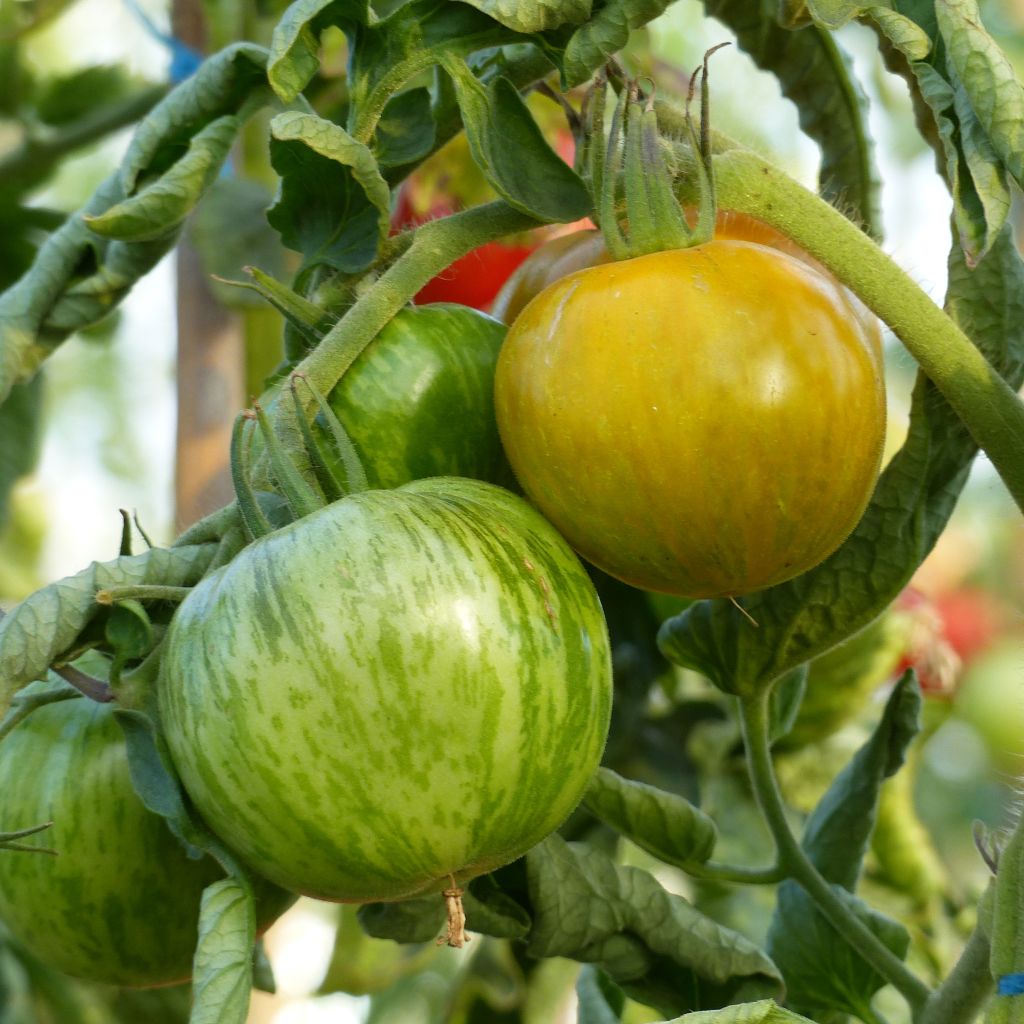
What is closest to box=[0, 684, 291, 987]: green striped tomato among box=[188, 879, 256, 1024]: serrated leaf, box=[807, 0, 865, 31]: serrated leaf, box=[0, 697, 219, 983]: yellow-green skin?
box=[0, 697, 219, 983]: yellow-green skin

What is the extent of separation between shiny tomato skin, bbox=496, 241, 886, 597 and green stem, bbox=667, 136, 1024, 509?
2cm

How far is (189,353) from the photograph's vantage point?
1.22 m

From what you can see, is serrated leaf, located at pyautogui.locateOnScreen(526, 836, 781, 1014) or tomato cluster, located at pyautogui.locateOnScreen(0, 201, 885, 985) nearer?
tomato cluster, located at pyautogui.locateOnScreen(0, 201, 885, 985)

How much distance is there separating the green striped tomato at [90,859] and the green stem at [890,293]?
0.37m

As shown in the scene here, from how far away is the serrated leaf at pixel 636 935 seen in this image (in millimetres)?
712

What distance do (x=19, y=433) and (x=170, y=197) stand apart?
73cm

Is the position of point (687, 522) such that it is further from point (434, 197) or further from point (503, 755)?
point (434, 197)

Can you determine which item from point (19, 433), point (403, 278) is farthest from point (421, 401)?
point (19, 433)

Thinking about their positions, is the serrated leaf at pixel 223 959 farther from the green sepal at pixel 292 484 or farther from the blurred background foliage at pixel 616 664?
the blurred background foliage at pixel 616 664

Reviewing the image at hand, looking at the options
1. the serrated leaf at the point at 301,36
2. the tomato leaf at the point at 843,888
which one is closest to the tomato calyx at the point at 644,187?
the serrated leaf at the point at 301,36

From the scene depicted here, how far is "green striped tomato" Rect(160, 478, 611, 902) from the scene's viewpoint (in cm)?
52

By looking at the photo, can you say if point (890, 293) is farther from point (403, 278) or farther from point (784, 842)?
point (784, 842)

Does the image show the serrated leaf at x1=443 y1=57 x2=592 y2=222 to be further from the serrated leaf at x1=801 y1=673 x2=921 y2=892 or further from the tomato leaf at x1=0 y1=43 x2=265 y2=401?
the serrated leaf at x1=801 y1=673 x2=921 y2=892

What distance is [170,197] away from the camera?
66cm
